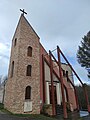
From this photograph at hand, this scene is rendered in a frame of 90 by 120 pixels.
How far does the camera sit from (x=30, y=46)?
15.2 metres

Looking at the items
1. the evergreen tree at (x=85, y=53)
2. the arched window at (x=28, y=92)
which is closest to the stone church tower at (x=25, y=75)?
the arched window at (x=28, y=92)

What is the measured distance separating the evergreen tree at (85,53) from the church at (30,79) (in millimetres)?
3875

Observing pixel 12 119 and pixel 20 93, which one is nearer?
pixel 12 119

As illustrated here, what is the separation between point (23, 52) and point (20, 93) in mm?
4589

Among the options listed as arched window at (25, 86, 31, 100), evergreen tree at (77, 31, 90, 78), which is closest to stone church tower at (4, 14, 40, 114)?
arched window at (25, 86, 31, 100)

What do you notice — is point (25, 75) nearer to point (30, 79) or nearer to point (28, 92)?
point (30, 79)

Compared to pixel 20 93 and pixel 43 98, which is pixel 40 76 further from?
pixel 20 93

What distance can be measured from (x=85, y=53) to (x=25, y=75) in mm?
8411

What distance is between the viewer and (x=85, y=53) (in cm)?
1644

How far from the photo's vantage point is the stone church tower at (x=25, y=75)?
480 inches

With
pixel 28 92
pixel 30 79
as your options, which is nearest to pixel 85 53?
pixel 30 79

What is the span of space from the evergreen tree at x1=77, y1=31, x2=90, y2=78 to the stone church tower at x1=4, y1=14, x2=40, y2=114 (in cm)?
579

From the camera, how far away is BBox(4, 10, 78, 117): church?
12305 millimetres

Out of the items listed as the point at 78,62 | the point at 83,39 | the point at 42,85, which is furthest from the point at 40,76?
the point at 83,39
